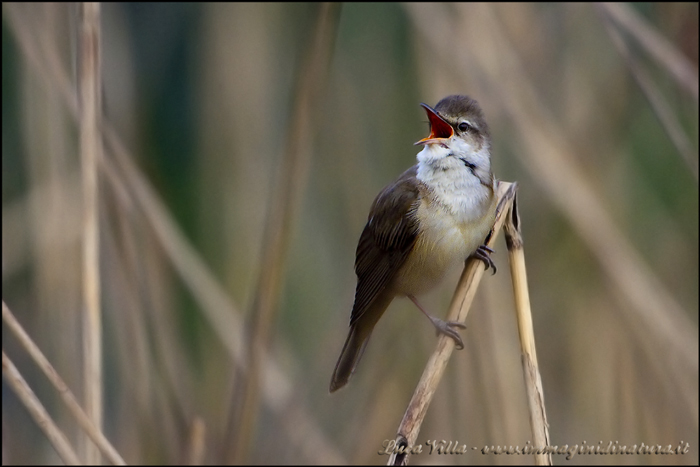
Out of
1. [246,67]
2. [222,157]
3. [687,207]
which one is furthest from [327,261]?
[687,207]

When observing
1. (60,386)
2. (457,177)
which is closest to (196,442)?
(60,386)

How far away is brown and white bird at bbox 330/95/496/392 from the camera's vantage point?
2422 millimetres

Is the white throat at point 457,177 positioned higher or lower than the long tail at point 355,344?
higher

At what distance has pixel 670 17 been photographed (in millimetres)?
3084

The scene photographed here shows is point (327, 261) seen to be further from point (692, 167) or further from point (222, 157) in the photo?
point (692, 167)

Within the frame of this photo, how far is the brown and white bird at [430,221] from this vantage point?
2.42 meters

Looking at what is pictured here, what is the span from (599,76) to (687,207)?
2.26ft

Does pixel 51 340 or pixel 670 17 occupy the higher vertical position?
pixel 670 17

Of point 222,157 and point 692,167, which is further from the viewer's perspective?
point 222,157

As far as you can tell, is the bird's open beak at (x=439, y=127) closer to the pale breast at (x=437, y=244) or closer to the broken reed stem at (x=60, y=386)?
the pale breast at (x=437, y=244)

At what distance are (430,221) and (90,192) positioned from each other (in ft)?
3.53

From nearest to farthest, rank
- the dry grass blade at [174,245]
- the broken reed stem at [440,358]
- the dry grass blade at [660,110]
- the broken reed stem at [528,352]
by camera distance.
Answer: the broken reed stem at [440,358] < the broken reed stem at [528,352] < the dry grass blade at [660,110] < the dry grass blade at [174,245]

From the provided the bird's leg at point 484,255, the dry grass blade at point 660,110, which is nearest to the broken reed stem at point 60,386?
the bird's leg at point 484,255

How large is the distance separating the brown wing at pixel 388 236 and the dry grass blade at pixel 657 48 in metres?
0.88
